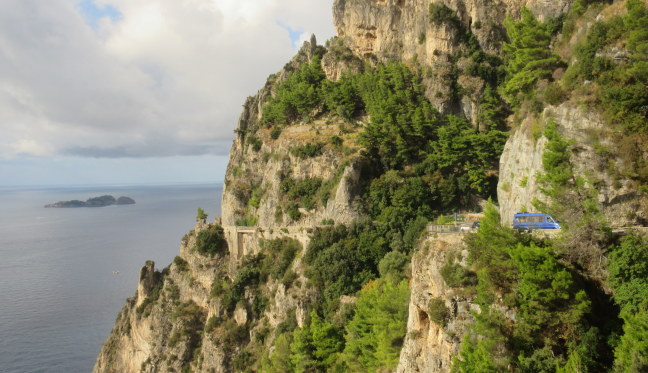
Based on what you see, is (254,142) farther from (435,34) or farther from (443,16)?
(443,16)

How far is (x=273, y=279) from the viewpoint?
135ft

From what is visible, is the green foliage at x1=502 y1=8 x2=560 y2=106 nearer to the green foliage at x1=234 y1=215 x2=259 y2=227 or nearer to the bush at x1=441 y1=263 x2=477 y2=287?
the bush at x1=441 y1=263 x2=477 y2=287

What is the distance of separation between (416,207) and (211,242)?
22.7 metres

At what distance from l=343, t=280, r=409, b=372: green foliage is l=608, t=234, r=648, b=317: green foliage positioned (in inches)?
415

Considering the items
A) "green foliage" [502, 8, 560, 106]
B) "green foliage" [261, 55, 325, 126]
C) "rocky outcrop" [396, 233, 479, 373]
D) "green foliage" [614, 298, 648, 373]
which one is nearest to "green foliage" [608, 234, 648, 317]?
"green foliage" [614, 298, 648, 373]

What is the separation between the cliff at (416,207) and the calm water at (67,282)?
9573mm

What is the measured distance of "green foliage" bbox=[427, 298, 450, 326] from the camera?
747 inches

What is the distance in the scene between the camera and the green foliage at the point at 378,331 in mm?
24031

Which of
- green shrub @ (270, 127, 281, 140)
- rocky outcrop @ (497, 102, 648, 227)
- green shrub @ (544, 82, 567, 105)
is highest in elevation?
green shrub @ (270, 127, 281, 140)

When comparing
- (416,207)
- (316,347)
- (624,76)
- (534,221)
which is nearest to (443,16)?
(416,207)

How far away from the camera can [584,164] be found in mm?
19438

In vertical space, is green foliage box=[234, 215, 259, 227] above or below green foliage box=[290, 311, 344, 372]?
above

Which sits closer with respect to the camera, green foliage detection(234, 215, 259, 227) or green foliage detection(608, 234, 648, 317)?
green foliage detection(608, 234, 648, 317)

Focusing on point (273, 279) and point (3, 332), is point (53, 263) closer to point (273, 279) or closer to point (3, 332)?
point (3, 332)
